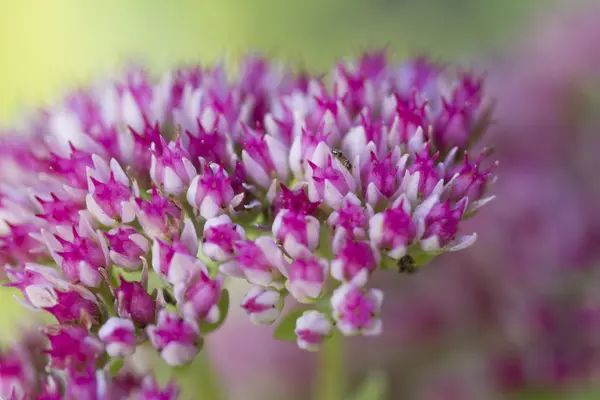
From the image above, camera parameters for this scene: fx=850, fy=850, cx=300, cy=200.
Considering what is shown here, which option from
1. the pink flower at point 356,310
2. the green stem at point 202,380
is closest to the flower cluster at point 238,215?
the pink flower at point 356,310

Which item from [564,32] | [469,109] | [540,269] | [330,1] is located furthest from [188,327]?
[330,1]

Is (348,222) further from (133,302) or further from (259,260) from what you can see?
(133,302)

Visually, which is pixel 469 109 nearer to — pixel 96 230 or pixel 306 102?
pixel 306 102

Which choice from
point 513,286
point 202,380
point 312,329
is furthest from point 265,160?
point 513,286

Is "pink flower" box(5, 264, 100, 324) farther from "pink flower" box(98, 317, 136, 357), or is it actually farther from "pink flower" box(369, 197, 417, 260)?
"pink flower" box(369, 197, 417, 260)

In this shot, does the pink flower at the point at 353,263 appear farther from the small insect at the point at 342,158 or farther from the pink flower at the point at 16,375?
the pink flower at the point at 16,375

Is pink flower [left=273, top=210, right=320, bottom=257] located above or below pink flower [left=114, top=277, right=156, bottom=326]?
above

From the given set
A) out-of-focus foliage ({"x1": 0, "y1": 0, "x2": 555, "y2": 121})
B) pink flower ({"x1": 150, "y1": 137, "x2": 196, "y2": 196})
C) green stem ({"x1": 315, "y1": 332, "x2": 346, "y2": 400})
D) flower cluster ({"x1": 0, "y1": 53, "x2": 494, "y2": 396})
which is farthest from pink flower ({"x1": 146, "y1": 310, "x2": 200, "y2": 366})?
out-of-focus foliage ({"x1": 0, "y1": 0, "x2": 555, "y2": 121})

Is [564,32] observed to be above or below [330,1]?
below
